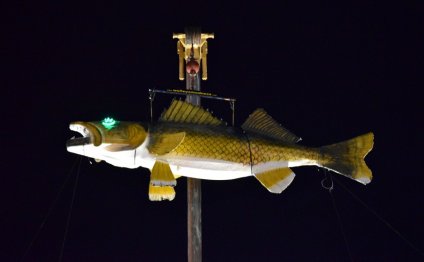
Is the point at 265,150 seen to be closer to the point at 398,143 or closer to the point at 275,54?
the point at 275,54

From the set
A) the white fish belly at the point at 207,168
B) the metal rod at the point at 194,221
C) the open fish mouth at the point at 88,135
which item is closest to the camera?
the open fish mouth at the point at 88,135

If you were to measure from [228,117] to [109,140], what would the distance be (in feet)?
3.29

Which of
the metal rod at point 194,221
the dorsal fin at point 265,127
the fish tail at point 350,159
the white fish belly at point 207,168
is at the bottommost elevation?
the metal rod at point 194,221

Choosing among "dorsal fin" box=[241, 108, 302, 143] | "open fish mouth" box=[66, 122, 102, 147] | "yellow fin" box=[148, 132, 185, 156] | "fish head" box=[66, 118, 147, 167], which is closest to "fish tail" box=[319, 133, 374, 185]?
"dorsal fin" box=[241, 108, 302, 143]

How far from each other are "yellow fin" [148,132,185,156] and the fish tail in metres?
0.54

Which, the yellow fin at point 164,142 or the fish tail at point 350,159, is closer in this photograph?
the yellow fin at point 164,142

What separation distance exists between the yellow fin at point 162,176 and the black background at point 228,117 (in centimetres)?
85

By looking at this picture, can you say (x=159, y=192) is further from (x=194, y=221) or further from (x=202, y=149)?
(x=194, y=221)

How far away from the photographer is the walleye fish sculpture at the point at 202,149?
1847 millimetres

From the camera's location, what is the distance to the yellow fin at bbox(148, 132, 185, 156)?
1.86 m

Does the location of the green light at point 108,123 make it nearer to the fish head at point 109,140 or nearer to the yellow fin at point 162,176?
the fish head at point 109,140

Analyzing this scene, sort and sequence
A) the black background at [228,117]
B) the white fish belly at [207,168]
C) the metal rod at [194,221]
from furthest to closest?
the black background at [228,117] → the metal rod at [194,221] → the white fish belly at [207,168]

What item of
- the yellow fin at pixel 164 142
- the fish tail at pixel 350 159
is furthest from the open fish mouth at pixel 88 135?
the fish tail at pixel 350 159

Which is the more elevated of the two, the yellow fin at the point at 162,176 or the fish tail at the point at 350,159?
the fish tail at the point at 350,159
